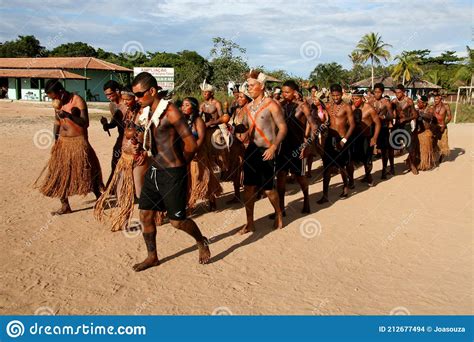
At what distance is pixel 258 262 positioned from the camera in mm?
4332

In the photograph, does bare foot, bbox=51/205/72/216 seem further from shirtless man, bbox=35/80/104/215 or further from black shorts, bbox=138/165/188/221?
black shorts, bbox=138/165/188/221

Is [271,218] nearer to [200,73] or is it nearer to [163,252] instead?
[163,252]

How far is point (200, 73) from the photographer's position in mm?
27953

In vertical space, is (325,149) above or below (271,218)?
above

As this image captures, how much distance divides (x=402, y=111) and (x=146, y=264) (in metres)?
7.00

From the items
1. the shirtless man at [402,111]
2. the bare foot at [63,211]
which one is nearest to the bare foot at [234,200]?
the bare foot at [63,211]

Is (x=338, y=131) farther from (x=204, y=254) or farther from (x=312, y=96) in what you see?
(x=204, y=254)

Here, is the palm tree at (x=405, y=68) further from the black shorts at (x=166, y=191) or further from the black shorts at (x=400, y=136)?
the black shorts at (x=166, y=191)

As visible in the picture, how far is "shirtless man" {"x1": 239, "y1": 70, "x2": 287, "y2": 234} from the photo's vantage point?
498 centimetres

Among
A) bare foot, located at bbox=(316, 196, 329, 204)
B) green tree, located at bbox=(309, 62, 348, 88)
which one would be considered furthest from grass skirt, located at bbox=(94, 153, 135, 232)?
green tree, located at bbox=(309, 62, 348, 88)

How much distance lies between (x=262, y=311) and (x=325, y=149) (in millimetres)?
4333

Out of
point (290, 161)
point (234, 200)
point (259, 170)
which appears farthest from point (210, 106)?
point (259, 170)

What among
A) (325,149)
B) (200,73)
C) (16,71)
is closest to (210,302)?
(325,149)

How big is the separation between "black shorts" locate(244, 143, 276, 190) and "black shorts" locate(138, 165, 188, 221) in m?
1.29
